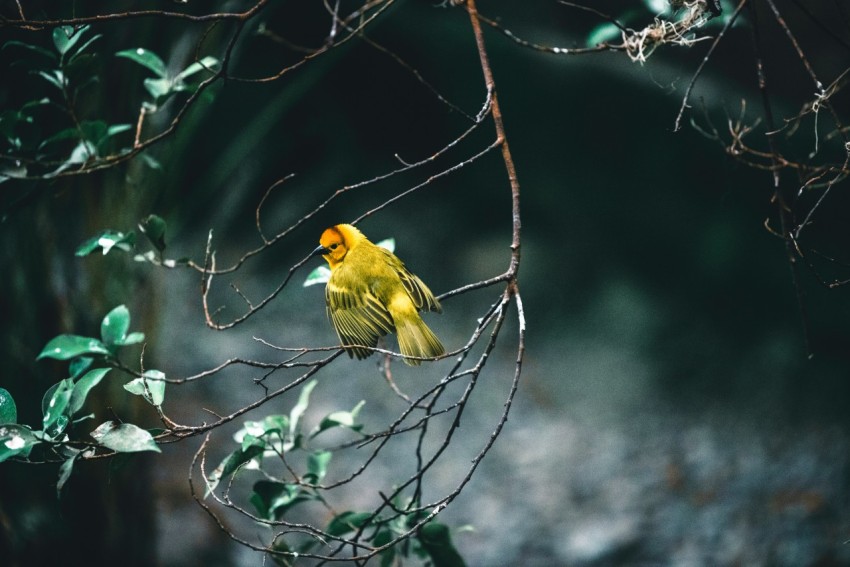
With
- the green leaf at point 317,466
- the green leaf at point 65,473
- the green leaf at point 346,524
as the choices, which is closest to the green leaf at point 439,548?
the green leaf at point 346,524

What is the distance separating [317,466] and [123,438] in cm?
62

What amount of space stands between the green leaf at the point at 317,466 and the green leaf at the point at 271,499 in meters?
0.06

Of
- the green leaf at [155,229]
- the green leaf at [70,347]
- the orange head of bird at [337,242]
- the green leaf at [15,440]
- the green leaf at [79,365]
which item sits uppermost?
the orange head of bird at [337,242]

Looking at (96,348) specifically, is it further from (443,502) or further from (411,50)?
(411,50)

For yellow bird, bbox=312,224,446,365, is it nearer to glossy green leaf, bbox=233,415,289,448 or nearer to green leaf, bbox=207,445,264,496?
glossy green leaf, bbox=233,415,289,448

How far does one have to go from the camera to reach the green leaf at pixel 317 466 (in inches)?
68.0

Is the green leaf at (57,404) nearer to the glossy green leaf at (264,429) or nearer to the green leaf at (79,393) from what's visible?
the green leaf at (79,393)

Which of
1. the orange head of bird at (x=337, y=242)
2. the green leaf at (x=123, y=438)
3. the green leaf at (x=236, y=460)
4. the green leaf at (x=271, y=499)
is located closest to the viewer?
the green leaf at (x=123, y=438)

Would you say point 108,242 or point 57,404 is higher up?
point 108,242

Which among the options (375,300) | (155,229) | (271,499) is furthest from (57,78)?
(271,499)

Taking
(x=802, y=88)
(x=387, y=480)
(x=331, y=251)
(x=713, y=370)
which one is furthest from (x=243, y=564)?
(x=802, y=88)

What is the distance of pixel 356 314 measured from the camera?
1855 mm

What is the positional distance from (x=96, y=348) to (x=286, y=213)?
3.83 metres

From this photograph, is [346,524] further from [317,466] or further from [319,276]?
[319,276]
